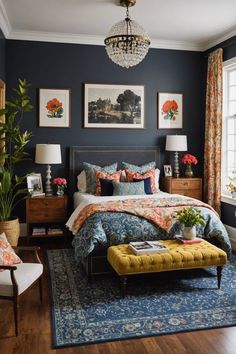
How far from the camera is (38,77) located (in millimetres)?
5863

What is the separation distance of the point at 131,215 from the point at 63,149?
2287mm

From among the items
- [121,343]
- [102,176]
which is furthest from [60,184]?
[121,343]

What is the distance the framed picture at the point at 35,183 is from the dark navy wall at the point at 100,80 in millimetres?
194

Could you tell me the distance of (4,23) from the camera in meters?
5.14

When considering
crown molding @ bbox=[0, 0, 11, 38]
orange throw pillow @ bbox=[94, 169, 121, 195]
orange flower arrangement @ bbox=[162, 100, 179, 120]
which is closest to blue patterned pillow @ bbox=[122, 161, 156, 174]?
orange throw pillow @ bbox=[94, 169, 121, 195]

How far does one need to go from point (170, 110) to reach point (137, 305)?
3861mm

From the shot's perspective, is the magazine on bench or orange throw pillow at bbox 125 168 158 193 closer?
the magazine on bench

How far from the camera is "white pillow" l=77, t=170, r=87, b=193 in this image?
582 cm

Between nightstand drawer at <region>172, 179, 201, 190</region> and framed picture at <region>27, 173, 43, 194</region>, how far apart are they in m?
2.17

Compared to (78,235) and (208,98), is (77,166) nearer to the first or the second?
(78,235)

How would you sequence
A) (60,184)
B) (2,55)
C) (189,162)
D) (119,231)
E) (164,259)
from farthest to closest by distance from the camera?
(189,162) < (60,184) < (2,55) < (119,231) < (164,259)

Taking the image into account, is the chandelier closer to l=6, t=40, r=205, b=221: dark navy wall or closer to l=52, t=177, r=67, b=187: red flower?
l=6, t=40, r=205, b=221: dark navy wall

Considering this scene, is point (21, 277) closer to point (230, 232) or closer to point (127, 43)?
point (127, 43)

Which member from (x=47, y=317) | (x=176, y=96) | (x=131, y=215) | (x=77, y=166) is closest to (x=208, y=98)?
(x=176, y=96)
